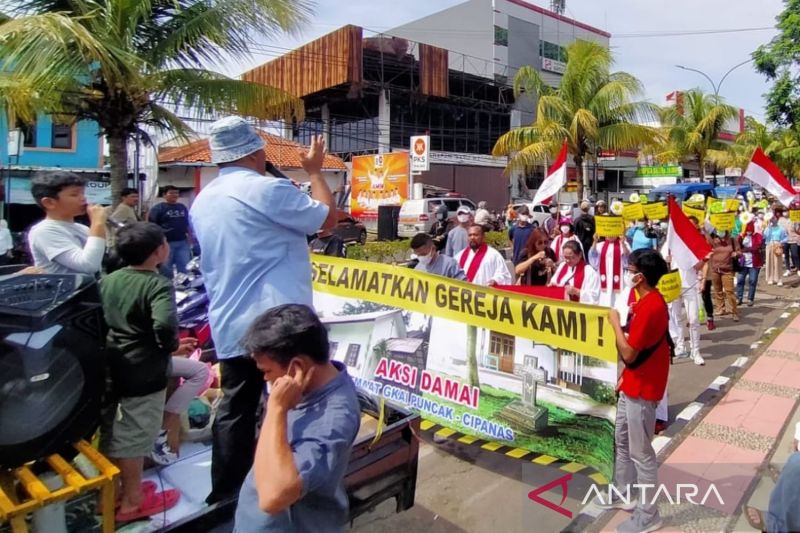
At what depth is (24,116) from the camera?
852 centimetres

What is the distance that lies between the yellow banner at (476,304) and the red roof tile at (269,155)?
1771cm

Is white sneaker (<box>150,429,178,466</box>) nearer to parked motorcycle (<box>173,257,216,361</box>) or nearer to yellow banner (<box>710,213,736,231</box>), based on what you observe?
parked motorcycle (<box>173,257,216,361</box>)

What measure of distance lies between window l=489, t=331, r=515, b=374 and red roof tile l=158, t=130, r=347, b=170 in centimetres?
1885

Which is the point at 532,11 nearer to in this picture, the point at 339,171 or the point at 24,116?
the point at 339,171

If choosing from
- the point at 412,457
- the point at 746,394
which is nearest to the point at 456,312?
the point at 412,457

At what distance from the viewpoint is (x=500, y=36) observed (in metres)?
40.2

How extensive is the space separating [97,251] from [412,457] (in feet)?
6.14

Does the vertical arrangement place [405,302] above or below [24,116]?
below

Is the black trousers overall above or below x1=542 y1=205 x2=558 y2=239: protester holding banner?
below

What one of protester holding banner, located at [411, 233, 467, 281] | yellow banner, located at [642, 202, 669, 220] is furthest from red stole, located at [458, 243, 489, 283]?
yellow banner, located at [642, 202, 669, 220]

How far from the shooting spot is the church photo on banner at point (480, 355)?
3.93 meters

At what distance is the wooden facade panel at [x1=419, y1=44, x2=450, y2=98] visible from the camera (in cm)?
3369

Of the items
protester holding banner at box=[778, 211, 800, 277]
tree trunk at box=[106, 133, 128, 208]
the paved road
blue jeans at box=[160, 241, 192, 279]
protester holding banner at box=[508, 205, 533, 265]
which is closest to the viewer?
the paved road

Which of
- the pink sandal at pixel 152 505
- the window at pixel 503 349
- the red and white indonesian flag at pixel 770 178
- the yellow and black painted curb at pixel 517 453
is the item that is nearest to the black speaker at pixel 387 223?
the red and white indonesian flag at pixel 770 178
